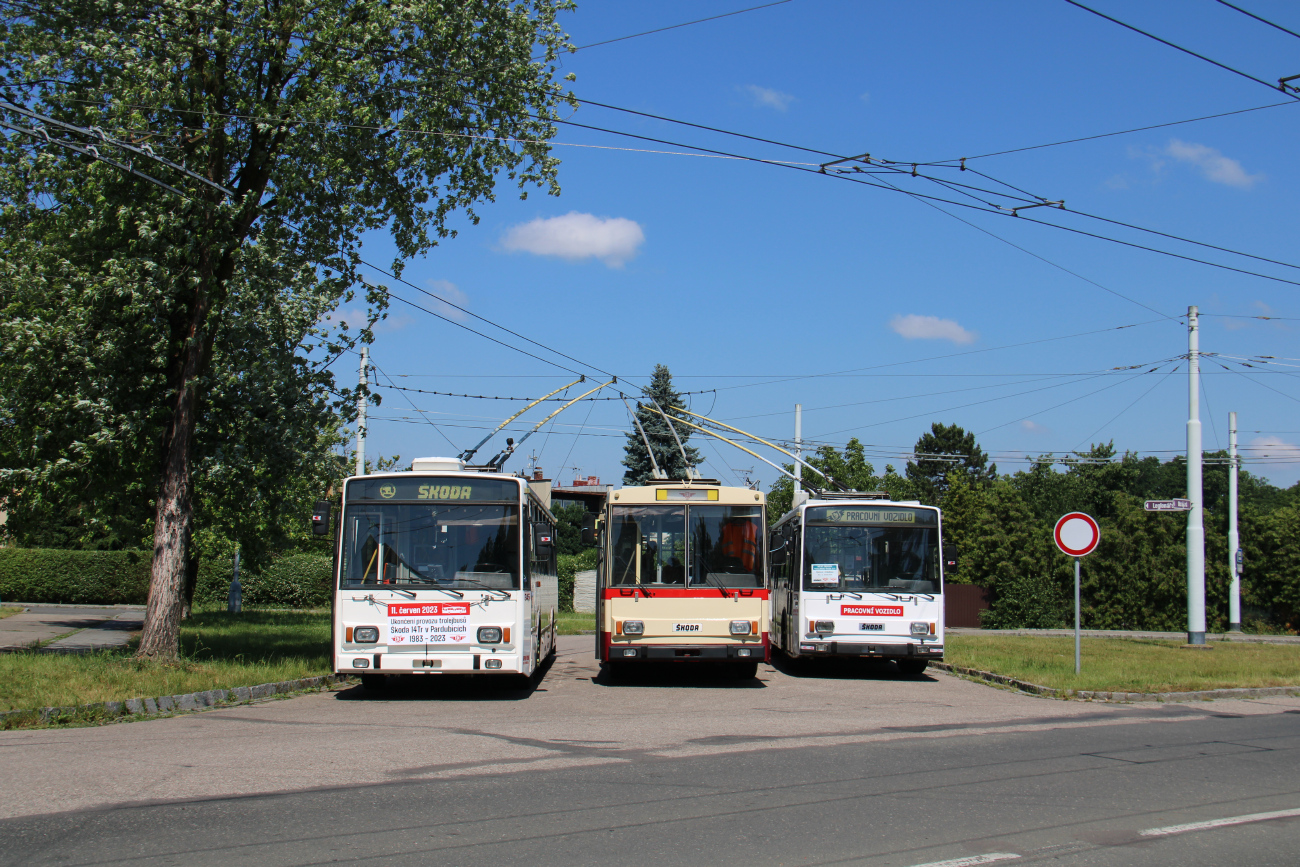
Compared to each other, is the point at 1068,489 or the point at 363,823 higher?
the point at 1068,489

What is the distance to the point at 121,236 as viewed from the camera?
50.1 feet

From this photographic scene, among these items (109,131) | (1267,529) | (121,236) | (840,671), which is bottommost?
(840,671)

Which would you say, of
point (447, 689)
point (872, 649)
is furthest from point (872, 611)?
point (447, 689)

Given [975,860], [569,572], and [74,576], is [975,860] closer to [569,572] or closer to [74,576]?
[74,576]

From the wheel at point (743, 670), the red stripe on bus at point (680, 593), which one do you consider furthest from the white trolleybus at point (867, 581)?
the red stripe on bus at point (680, 593)

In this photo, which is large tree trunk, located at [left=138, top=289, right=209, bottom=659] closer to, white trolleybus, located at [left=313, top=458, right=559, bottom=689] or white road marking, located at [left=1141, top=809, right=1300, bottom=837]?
white trolleybus, located at [left=313, top=458, right=559, bottom=689]

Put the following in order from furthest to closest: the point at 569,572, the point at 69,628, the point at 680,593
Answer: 1. the point at 569,572
2. the point at 69,628
3. the point at 680,593

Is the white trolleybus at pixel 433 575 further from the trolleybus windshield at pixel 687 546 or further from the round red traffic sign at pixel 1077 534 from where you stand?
the round red traffic sign at pixel 1077 534

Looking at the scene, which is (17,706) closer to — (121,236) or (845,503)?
(121,236)

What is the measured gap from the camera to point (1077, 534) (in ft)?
55.7

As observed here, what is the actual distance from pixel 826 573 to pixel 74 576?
115 ft

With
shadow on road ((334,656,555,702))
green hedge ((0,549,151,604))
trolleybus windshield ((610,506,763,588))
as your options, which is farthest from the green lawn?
green hedge ((0,549,151,604))

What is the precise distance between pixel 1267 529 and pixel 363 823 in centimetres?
4370

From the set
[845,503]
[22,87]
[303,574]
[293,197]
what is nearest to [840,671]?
[845,503]
